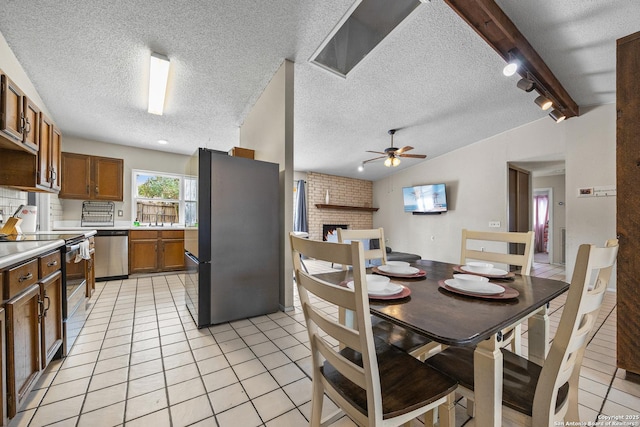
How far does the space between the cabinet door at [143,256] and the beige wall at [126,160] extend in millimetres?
776

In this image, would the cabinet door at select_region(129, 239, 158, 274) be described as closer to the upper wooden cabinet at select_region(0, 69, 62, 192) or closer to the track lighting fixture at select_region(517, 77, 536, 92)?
the upper wooden cabinet at select_region(0, 69, 62, 192)

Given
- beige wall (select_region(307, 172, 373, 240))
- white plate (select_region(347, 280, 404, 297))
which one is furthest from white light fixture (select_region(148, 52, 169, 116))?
beige wall (select_region(307, 172, 373, 240))

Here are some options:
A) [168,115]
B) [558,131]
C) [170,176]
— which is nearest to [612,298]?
[558,131]

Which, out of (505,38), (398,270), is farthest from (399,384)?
(505,38)

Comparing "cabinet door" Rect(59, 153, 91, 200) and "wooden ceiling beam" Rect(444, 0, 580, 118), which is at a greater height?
"wooden ceiling beam" Rect(444, 0, 580, 118)

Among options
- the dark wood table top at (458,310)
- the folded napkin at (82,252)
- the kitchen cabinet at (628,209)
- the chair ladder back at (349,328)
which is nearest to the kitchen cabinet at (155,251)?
the folded napkin at (82,252)

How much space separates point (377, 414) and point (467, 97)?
13.3ft

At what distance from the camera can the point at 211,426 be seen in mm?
1229

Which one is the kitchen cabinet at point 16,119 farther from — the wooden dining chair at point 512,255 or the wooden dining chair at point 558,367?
the wooden dining chair at point 512,255

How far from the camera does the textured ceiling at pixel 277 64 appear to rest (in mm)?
2047

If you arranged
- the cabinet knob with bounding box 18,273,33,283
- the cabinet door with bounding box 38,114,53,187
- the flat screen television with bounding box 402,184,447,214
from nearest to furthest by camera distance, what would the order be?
the cabinet knob with bounding box 18,273,33,283 → the cabinet door with bounding box 38,114,53,187 → the flat screen television with bounding box 402,184,447,214

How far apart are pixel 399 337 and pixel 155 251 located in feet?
14.7

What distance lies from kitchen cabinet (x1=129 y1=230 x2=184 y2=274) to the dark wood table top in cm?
423

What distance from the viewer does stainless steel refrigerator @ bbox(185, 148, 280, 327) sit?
2320 millimetres
